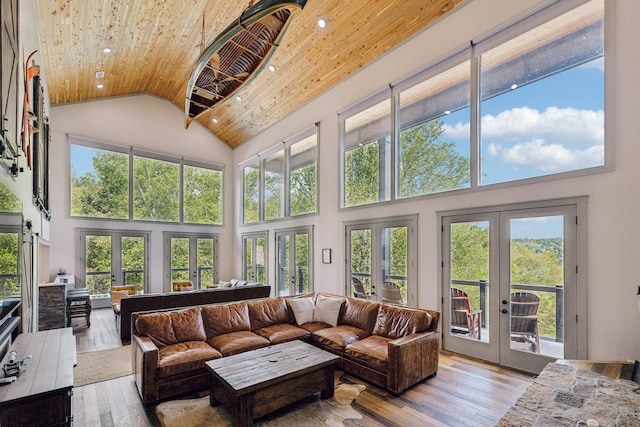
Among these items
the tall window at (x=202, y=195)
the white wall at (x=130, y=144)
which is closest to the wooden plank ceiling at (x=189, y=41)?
the white wall at (x=130, y=144)

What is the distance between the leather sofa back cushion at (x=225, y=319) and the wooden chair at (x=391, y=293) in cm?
249

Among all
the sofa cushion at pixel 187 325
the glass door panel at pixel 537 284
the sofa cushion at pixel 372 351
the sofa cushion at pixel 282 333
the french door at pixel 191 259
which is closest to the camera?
the sofa cushion at pixel 372 351

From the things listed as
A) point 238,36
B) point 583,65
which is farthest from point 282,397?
point 583,65

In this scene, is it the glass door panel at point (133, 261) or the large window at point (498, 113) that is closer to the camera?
the large window at point (498, 113)

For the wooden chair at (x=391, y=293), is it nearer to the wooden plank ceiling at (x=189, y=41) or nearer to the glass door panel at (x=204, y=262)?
the wooden plank ceiling at (x=189, y=41)

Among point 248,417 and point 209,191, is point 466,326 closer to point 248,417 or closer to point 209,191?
point 248,417

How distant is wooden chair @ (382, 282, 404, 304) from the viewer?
224 inches

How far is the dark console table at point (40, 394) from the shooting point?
169cm

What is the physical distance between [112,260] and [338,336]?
7.45 m

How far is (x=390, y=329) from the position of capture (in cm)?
430

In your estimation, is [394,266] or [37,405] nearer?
[37,405]

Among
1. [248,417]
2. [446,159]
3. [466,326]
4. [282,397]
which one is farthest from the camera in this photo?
[446,159]

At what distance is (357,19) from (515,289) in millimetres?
4804

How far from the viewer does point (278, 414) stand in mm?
3094
